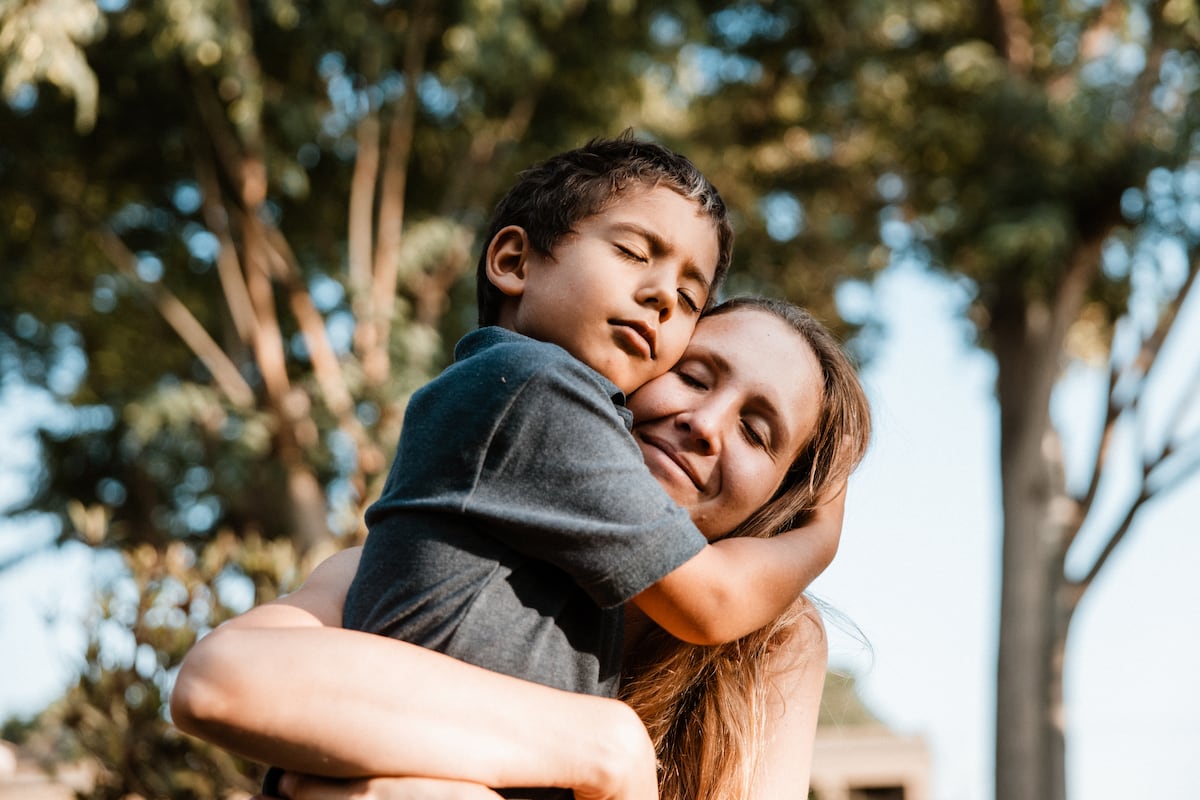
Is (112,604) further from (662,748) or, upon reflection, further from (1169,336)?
(1169,336)

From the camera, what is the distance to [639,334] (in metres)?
1.89

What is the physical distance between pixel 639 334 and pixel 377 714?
2.44 ft

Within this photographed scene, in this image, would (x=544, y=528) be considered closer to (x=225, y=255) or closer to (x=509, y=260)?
(x=509, y=260)

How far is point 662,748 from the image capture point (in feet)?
7.23

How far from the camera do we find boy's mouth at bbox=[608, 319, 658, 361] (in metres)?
1.86

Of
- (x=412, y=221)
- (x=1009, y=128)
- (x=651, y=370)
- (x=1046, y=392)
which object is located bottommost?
(x=651, y=370)

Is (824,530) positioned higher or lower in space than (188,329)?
lower

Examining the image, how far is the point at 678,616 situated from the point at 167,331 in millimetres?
12184

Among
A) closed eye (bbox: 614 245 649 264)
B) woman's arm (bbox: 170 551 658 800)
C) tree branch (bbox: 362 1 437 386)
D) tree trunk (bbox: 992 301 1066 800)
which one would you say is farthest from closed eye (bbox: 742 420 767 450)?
tree trunk (bbox: 992 301 1066 800)

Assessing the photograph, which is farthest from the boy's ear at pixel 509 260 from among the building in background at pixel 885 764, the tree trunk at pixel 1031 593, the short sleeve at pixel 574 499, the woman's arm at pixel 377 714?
the building in background at pixel 885 764

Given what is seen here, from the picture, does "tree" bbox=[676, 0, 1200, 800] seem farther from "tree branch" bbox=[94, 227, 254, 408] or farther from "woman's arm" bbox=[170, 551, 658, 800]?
"woman's arm" bbox=[170, 551, 658, 800]

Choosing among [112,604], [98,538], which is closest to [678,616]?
[112,604]

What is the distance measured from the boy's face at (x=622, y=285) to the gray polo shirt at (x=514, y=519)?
21cm

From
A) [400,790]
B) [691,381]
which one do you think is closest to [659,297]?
[691,381]
